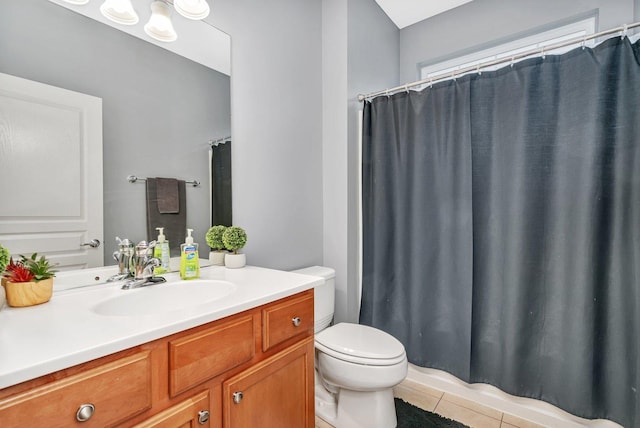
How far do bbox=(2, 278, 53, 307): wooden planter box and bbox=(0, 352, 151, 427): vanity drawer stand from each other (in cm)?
42

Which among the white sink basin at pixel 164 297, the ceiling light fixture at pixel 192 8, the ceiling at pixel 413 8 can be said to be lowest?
the white sink basin at pixel 164 297

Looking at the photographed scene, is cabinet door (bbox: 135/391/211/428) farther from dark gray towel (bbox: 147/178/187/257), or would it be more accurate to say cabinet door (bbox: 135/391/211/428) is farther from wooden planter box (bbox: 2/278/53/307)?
dark gray towel (bbox: 147/178/187/257)

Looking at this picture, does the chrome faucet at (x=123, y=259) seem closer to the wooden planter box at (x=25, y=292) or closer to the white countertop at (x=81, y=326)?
the white countertop at (x=81, y=326)

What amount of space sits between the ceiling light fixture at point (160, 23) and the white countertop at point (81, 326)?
102 cm

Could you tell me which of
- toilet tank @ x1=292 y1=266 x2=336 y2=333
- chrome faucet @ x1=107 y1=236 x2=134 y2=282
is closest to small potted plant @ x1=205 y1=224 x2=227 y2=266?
chrome faucet @ x1=107 y1=236 x2=134 y2=282

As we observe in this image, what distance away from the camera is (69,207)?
3.43 ft

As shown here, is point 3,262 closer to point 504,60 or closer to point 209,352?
point 209,352

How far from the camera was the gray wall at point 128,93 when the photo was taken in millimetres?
985

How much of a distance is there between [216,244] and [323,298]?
699mm

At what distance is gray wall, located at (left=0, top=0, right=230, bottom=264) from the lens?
985 millimetres

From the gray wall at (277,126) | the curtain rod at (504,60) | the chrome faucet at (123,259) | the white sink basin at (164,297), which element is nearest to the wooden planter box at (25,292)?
the white sink basin at (164,297)

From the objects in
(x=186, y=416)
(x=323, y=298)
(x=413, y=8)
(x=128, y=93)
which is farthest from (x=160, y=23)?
(x=413, y=8)

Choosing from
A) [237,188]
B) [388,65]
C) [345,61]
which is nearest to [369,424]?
[237,188]

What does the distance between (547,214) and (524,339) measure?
0.66 m
